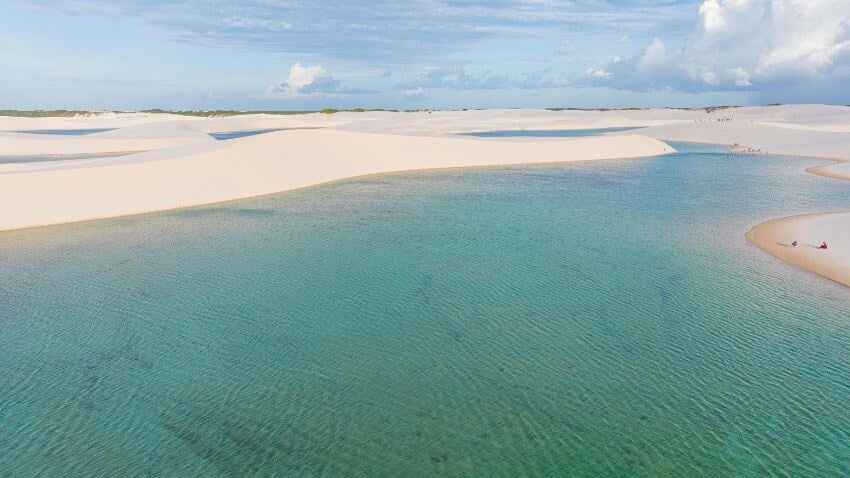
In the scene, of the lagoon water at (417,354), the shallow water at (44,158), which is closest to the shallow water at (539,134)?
the shallow water at (44,158)

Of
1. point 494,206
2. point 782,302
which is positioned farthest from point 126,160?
point 782,302

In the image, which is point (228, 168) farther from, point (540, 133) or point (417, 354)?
point (540, 133)

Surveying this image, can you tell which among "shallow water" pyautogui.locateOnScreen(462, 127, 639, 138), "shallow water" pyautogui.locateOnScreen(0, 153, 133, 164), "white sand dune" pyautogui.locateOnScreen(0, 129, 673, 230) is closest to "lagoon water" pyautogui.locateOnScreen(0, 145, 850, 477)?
"white sand dune" pyautogui.locateOnScreen(0, 129, 673, 230)

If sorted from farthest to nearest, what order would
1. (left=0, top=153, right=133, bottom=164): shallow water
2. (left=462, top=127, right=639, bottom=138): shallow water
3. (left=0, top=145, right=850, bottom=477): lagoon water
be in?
1. (left=462, top=127, right=639, bottom=138): shallow water
2. (left=0, top=153, right=133, bottom=164): shallow water
3. (left=0, top=145, right=850, bottom=477): lagoon water

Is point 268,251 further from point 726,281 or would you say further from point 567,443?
point 726,281

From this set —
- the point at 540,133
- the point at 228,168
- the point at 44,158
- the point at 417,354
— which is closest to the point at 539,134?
the point at 540,133

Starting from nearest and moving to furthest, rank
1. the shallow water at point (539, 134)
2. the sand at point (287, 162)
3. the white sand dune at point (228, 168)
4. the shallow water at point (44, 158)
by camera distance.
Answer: the sand at point (287, 162)
the white sand dune at point (228, 168)
the shallow water at point (44, 158)
the shallow water at point (539, 134)

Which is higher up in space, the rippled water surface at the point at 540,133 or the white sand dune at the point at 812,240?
the rippled water surface at the point at 540,133

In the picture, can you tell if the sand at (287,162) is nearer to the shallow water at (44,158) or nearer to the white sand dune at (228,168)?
the white sand dune at (228,168)

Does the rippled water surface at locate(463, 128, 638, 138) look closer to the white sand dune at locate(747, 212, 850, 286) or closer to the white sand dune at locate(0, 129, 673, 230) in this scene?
the white sand dune at locate(0, 129, 673, 230)

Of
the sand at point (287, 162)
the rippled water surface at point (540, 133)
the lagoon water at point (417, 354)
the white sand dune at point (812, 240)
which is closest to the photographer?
the lagoon water at point (417, 354)
